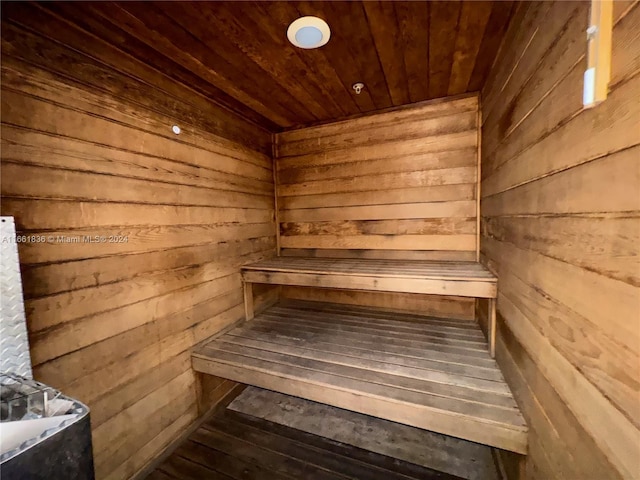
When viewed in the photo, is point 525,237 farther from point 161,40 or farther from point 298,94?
point 161,40

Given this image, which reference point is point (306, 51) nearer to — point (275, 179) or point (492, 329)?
point (275, 179)

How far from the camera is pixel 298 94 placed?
76.0 inches

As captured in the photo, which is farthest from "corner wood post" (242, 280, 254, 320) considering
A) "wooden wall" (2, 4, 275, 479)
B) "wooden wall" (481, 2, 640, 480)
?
"wooden wall" (481, 2, 640, 480)

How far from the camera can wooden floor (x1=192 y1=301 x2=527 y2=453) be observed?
1209 mm

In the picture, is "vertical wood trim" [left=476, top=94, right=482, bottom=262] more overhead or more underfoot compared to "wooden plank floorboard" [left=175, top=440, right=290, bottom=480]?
more overhead

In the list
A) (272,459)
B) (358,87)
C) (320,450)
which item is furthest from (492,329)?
(358,87)

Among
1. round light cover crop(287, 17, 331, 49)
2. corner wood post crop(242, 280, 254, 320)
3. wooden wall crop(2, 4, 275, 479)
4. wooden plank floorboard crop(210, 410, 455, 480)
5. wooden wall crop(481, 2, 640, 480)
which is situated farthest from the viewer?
corner wood post crop(242, 280, 254, 320)

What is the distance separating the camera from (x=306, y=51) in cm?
141

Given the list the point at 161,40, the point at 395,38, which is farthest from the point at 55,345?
the point at 395,38

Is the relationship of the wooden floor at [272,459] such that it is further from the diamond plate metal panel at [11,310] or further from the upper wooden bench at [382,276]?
the diamond plate metal panel at [11,310]

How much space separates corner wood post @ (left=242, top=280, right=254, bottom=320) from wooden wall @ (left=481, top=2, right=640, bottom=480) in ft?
6.05

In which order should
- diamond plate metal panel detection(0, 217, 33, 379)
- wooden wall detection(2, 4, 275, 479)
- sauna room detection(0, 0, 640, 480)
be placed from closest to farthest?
sauna room detection(0, 0, 640, 480) → diamond plate metal panel detection(0, 217, 33, 379) → wooden wall detection(2, 4, 275, 479)

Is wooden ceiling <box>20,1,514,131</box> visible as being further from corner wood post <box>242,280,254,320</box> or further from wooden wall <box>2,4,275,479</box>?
corner wood post <box>242,280,254,320</box>

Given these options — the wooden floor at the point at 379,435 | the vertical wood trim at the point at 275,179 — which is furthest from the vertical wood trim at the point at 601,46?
the vertical wood trim at the point at 275,179
